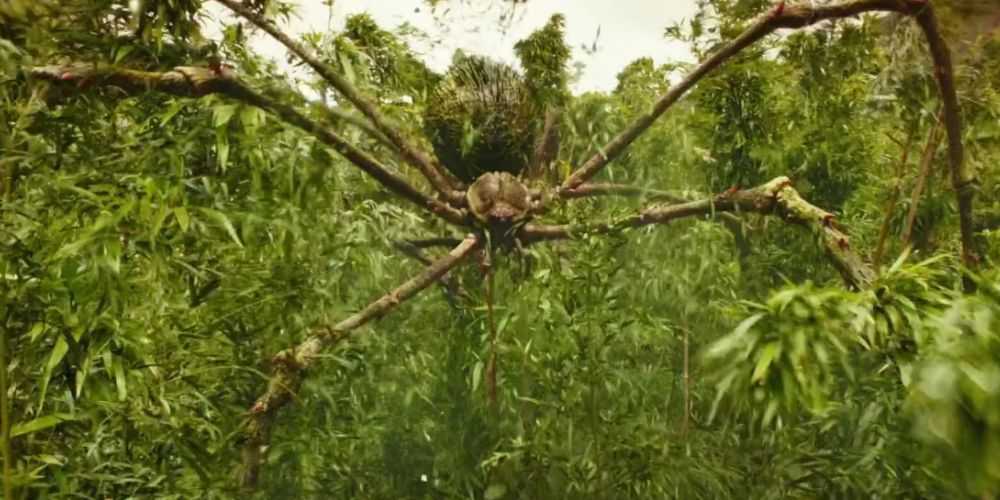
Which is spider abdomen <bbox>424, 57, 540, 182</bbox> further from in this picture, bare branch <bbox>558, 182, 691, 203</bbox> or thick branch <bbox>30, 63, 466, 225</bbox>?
thick branch <bbox>30, 63, 466, 225</bbox>

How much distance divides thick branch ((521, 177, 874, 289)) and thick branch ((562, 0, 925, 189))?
7.2 inches

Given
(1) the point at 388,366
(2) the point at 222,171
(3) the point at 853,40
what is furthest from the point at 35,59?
(3) the point at 853,40

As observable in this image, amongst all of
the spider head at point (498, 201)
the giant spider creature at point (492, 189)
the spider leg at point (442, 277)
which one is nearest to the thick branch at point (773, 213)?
the giant spider creature at point (492, 189)

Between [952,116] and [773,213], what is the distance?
362 mm

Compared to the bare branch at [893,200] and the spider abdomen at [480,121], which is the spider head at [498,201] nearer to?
the spider abdomen at [480,121]

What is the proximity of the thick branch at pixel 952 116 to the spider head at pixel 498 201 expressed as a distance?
2.93 feet

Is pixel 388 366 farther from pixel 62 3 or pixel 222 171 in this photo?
pixel 62 3

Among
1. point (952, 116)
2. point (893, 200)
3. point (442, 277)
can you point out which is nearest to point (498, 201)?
point (442, 277)

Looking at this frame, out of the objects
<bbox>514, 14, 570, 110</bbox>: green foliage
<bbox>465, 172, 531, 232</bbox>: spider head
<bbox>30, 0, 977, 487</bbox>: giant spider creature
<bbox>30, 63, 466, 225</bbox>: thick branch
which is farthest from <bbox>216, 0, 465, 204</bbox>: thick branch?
<bbox>514, 14, 570, 110</bbox>: green foliage

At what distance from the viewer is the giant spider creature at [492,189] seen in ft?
4.43

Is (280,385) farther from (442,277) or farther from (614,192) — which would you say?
(614,192)

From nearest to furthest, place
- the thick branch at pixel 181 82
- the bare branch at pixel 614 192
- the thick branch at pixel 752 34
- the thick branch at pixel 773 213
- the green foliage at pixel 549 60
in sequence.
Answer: the thick branch at pixel 181 82 → the thick branch at pixel 773 213 → the thick branch at pixel 752 34 → the bare branch at pixel 614 192 → the green foliage at pixel 549 60

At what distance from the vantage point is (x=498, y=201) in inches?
81.7

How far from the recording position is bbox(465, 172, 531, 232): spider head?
80.9 inches
